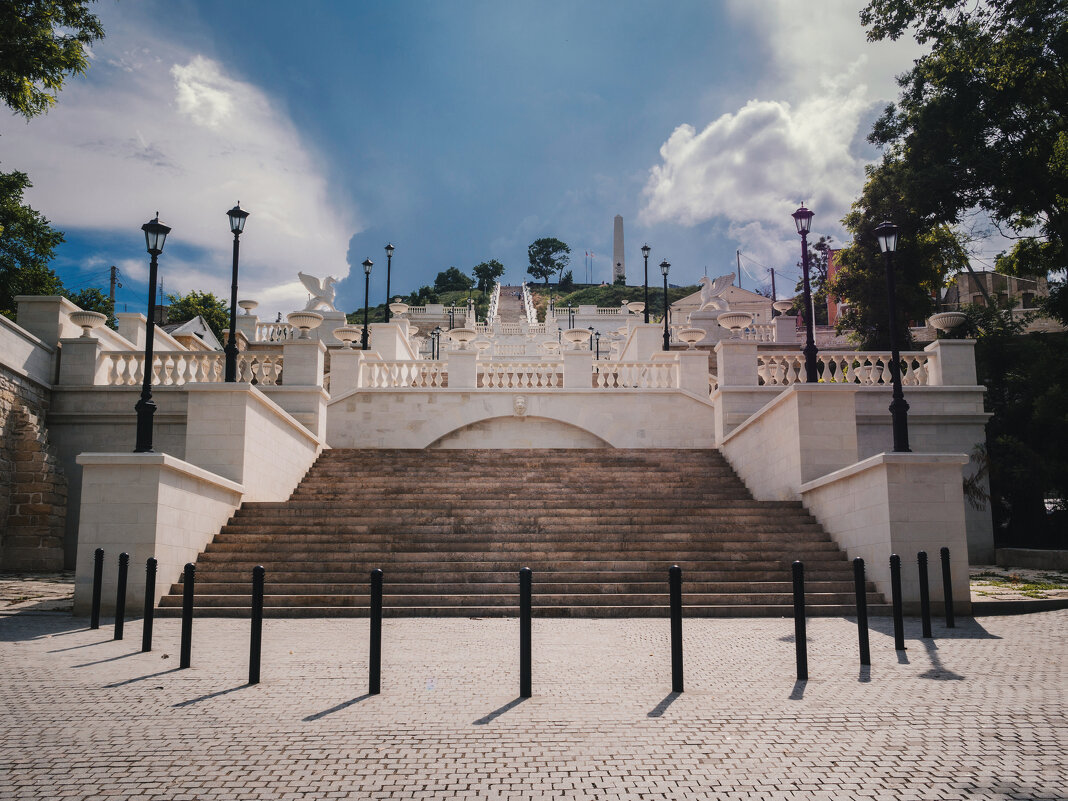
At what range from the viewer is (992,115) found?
24.1 m

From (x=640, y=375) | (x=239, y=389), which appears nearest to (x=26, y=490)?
(x=239, y=389)

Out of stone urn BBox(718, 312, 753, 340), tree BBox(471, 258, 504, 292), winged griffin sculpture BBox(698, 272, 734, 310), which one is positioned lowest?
stone urn BBox(718, 312, 753, 340)

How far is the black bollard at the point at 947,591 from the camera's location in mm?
10188

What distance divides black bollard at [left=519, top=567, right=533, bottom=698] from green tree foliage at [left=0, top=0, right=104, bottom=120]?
1995 centimetres

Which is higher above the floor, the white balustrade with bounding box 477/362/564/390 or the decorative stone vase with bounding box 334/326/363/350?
the decorative stone vase with bounding box 334/326/363/350

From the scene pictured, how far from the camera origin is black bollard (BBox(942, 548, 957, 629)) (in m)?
10.2

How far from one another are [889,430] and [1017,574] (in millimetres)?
5843

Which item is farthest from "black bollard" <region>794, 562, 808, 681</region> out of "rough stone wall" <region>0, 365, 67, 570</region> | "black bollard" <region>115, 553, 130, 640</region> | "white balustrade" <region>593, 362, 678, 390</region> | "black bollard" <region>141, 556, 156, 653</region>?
"rough stone wall" <region>0, 365, 67, 570</region>

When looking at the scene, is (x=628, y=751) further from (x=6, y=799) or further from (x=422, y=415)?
(x=422, y=415)

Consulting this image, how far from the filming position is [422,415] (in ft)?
78.9

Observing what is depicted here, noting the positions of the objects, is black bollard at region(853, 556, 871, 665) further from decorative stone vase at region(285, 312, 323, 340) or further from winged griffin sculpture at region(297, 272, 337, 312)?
winged griffin sculpture at region(297, 272, 337, 312)

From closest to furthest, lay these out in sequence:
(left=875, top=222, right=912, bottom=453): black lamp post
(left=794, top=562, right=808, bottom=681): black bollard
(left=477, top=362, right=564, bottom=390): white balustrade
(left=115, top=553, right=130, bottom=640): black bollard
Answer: (left=794, top=562, right=808, bottom=681): black bollard, (left=115, top=553, right=130, bottom=640): black bollard, (left=875, top=222, right=912, bottom=453): black lamp post, (left=477, top=362, right=564, bottom=390): white balustrade

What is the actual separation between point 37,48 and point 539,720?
21.6 metres

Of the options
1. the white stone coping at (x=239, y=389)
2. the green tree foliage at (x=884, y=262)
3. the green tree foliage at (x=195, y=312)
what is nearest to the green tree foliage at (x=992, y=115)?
the green tree foliage at (x=884, y=262)
